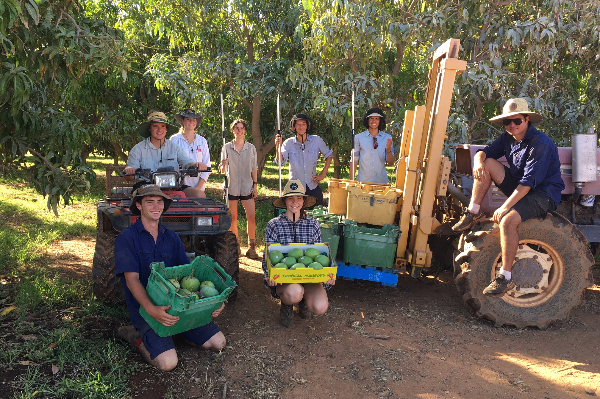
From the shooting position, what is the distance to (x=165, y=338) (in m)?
3.96

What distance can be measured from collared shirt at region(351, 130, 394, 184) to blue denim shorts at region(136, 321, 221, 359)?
3185 mm

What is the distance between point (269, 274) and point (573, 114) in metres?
5.51

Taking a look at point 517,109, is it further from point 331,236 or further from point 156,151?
point 156,151

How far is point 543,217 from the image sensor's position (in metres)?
4.88

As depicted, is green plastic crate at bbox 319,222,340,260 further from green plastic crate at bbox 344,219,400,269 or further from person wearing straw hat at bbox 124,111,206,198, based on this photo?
person wearing straw hat at bbox 124,111,206,198

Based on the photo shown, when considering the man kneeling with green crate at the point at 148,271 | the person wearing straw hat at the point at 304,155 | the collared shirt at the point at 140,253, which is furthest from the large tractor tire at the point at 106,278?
the person wearing straw hat at the point at 304,155

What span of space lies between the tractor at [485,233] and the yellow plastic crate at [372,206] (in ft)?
0.05

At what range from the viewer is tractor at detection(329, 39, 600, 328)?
4.92 m

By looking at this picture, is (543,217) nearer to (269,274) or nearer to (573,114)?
(269,274)

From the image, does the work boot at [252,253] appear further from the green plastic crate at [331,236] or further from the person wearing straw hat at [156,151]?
the green plastic crate at [331,236]

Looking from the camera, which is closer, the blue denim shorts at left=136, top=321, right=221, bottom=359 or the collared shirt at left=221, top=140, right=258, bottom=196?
the blue denim shorts at left=136, top=321, right=221, bottom=359

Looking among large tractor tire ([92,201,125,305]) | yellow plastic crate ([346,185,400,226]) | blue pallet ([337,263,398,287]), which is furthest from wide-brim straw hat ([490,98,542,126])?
large tractor tire ([92,201,125,305])

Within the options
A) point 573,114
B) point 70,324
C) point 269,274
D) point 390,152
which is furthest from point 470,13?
point 70,324

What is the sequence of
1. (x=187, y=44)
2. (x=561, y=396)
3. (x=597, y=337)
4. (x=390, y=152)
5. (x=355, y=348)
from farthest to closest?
(x=187, y=44), (x=390, y=152), (x=597, y=337), (x=355, y=348), (x=561, y=396)
